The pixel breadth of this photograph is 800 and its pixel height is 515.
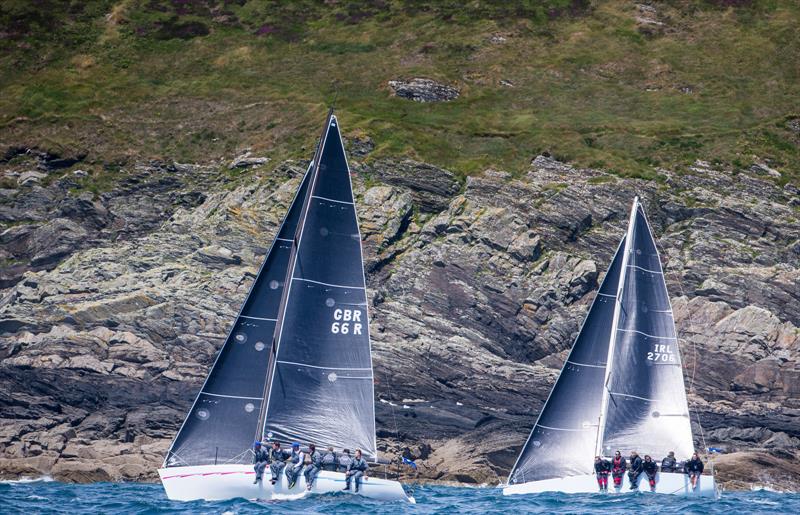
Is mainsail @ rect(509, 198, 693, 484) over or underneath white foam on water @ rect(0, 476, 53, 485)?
over

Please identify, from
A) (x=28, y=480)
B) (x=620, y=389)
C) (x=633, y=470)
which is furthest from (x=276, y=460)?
(x=28, y=480)

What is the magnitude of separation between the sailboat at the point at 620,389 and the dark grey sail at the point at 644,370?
0.11 feet

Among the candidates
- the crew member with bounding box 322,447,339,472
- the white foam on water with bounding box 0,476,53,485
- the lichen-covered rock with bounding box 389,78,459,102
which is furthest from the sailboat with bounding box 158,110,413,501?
the lichen-covered rock with bounding box 389,78,459,102

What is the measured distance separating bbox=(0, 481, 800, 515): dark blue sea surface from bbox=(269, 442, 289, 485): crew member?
2.42ft

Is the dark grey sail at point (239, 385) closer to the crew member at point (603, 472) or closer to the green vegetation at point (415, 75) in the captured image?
the crew member at point (603, 472)

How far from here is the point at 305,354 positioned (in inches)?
1228

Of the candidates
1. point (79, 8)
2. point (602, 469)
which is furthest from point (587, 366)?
point (79, 8)

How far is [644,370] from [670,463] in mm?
3139

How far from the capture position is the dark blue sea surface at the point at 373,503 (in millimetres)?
29141

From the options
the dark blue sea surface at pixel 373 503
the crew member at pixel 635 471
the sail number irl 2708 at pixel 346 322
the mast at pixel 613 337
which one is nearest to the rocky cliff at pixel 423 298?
the dark blue sea surface at pixel 373 503

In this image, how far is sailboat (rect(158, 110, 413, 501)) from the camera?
1201 inches

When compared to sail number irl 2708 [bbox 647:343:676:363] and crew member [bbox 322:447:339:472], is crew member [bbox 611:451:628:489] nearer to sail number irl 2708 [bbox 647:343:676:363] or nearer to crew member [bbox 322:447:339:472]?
sail number irl 2708 [bbox 647:343:676:363]

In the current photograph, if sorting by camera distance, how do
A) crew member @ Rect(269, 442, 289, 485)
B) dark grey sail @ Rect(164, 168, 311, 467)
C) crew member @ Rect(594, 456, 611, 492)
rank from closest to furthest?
crew member @ Rect(269, 442, 289, 485)
dark grey sail @ Rect(164, 168, 311, 467)
crew member @ Rect(594, 456, 611, 492)

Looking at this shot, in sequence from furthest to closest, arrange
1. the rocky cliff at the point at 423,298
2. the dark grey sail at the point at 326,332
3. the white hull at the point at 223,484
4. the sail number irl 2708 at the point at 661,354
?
the rocky cliff at the point at 423,298
the sail number irl 2708 at the point at 661,354
the dark grey sail at the point at 326,332
the white hull at the point at 223,484
